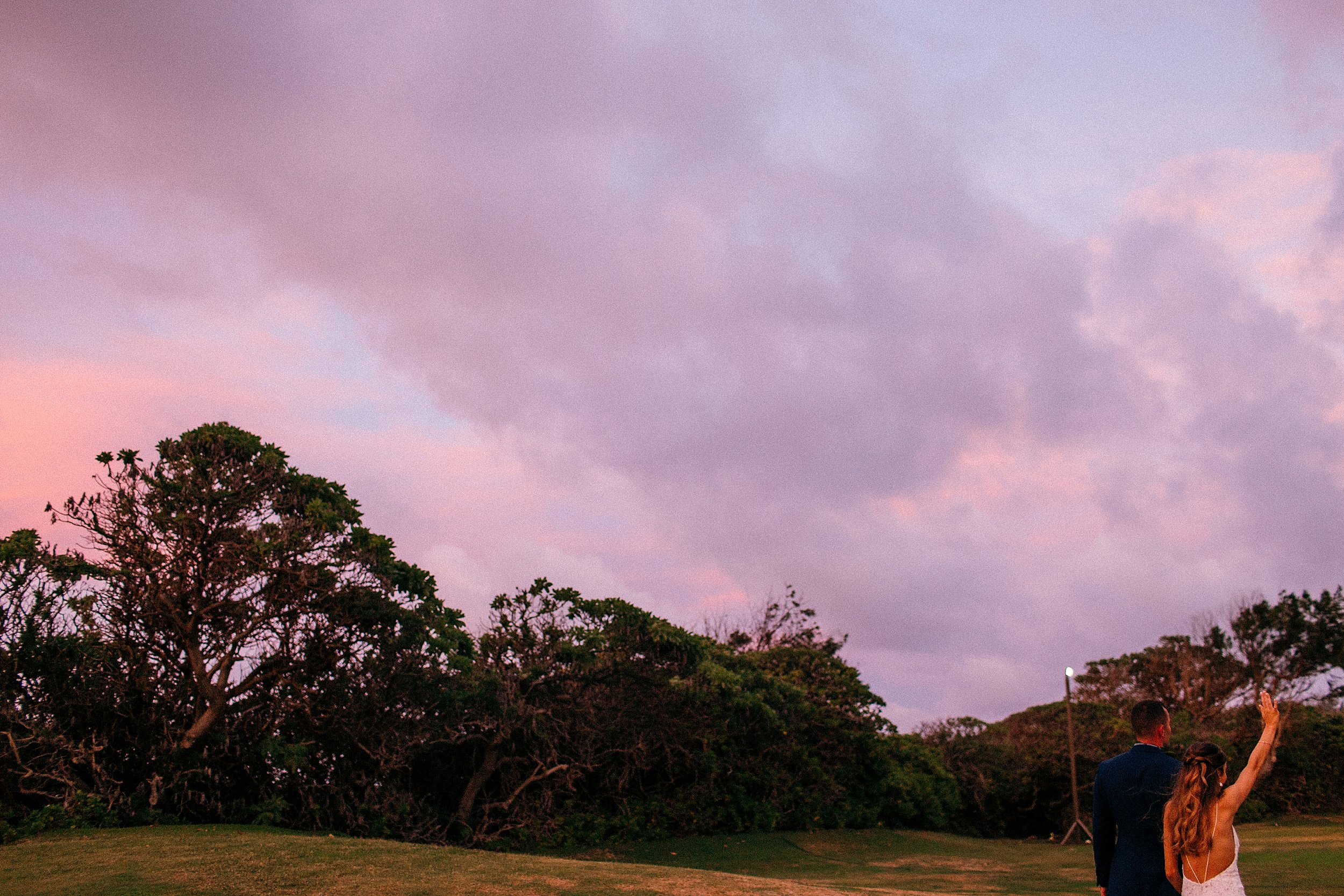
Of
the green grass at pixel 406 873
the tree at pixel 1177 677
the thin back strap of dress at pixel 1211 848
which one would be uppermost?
the tree at pixel 1177 677

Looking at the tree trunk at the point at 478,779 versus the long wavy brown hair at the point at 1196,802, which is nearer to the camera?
the long wavy brown hair at the point at 1196,802

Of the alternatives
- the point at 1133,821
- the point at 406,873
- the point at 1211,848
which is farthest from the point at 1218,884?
the point at 406,873

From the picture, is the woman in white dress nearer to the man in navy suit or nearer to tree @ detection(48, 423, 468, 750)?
the man in navy suit

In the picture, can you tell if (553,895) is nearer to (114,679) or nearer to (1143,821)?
(1143,821)

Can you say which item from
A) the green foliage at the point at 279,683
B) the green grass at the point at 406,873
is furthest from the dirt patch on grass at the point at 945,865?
the green foliage at the point at 279,683

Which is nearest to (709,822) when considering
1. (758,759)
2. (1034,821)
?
(758,759)

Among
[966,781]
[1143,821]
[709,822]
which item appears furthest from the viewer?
[966,781]

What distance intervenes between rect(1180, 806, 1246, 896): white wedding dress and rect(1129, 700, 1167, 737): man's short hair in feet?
1.36

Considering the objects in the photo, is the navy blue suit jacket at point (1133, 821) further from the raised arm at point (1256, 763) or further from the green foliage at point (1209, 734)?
the green foliage at point (1209, 734)

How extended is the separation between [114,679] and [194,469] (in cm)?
329

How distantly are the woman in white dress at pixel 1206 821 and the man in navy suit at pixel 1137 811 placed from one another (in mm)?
75

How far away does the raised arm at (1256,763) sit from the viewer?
153 inches

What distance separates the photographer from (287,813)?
47.3 feet

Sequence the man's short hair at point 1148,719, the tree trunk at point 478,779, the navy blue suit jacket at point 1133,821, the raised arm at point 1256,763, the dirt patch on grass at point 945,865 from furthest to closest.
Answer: the dirt patch on grass at point 945,865
the tree trunk at point 478,779
the man's short hair at point 1148,719
the navy blue suit jacket at point 1133,821
the raised arm at point 1256,763
